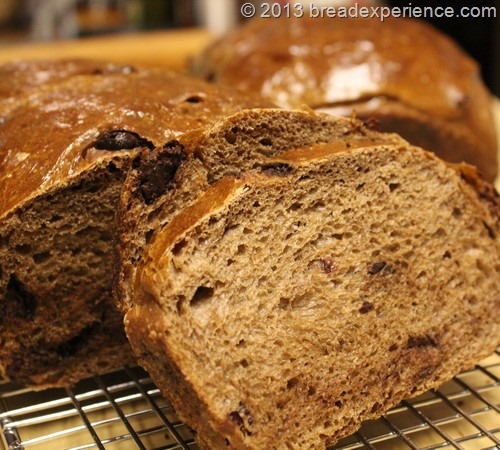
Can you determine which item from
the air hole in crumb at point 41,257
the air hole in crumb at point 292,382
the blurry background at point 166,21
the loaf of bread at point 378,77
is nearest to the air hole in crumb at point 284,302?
the air hole in crumb at point 292,382

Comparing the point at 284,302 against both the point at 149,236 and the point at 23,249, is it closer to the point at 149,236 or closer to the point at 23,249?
the point at 149,236

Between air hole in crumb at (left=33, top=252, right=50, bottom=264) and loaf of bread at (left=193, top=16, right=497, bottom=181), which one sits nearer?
air hole in crumb at (left=33, top=252, right=50, bottom=264)

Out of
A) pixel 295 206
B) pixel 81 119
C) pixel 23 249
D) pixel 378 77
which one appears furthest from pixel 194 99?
pixel 378 77

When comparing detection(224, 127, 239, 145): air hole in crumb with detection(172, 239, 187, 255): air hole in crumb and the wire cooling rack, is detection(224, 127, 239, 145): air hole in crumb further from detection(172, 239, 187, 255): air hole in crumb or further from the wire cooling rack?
the wire cooling rack

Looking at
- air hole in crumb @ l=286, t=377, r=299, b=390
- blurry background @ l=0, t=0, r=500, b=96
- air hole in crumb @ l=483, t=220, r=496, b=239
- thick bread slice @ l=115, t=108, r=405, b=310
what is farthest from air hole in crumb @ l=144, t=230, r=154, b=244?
blurry background @ l=0, t=0, r=500, b=96

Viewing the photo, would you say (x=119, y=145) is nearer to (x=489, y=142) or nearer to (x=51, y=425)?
(x=51, y=425)

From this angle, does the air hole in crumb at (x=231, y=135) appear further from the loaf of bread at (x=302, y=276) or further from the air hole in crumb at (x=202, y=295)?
the air hole in crumb at (x=202, y=295)
